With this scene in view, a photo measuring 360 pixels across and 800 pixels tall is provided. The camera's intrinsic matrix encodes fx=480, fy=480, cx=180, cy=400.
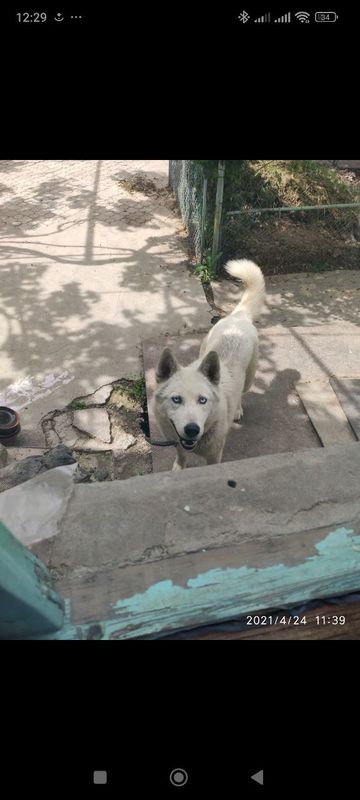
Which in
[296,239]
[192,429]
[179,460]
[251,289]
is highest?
[296,239]

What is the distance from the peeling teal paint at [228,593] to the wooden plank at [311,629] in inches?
1.4

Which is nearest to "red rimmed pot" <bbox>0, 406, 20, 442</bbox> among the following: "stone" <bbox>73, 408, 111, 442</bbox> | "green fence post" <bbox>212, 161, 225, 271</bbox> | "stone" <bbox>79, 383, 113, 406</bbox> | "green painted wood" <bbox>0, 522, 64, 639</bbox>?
"stone" <bbox>73, 408, 111, 442</bbox>

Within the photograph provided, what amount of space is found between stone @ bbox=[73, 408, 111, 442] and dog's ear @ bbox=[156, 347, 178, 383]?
4.89 ft

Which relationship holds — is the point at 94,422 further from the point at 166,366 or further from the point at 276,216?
the point at 276,216

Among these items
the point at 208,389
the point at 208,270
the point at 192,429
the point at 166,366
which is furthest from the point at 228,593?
the point at 208,270

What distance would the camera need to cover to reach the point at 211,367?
11.6 ft

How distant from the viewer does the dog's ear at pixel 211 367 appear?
11.4ft

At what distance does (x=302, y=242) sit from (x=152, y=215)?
299cm

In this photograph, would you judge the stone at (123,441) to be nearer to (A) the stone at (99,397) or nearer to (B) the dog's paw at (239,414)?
(A) the stone at (99,397)

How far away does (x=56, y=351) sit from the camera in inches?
234

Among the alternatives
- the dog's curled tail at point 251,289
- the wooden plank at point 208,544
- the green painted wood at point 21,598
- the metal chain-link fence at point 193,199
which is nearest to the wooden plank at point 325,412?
the dog's curled tail at point 251,289

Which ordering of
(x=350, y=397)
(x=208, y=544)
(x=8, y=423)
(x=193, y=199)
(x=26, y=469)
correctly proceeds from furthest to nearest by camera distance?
1. (x=193, y=199)
2. (x=350, y=397)
3. (x=8, y=423)
4. (x=26, y=469)
5. (x=208, y=544)

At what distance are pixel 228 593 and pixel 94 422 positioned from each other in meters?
3.77

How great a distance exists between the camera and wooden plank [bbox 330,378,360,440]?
474cm
